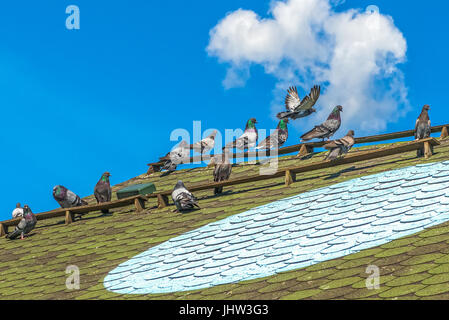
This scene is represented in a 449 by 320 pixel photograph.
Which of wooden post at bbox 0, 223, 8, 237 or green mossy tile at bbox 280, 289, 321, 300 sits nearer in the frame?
green mossy tile at bbox 280, 289, 321, 300

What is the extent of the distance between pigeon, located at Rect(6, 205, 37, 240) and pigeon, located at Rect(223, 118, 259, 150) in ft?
16.9

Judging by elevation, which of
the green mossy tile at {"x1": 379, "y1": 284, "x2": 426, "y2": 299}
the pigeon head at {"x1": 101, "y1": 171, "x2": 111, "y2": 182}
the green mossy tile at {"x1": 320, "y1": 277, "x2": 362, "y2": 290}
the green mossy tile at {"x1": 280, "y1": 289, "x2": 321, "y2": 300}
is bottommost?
the green mossy tile at {"x1": 379, "y1": 284, "x2": 426, "y2": 299}

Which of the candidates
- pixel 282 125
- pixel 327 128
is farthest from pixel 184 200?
pixel 282 125

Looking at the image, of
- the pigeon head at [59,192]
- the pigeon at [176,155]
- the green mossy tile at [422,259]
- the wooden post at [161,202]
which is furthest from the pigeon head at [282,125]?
the green mossy tile at [422,259]

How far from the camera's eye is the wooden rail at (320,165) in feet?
46.2

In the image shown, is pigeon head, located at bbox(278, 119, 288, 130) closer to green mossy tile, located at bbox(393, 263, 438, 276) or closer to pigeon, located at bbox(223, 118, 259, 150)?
pigeon, located at bbox(223, 118, 259, 150)

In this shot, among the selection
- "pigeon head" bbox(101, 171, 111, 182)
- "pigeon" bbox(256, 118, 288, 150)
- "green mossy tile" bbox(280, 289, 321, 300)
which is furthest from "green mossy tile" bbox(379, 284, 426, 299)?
"pigeon" bbox(256, 118, 288, 150)

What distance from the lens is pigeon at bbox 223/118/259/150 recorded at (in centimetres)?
1839

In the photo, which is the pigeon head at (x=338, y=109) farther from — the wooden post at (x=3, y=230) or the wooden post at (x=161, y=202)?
the wooden post at (x=3, y=230)

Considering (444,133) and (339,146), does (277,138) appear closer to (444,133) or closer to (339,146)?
(339,146)

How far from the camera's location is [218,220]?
13.6 meters

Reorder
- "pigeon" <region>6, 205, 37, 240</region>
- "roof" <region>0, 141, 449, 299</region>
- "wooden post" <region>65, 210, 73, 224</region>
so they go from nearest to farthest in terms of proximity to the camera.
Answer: "roof" <region>0, 141, 449, 299</region> < "pigeon" <region>6, 205, 37, 240</region> < "wooden post" <region>65, 210, 73, 224</region>

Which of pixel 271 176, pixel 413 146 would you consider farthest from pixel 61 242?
pixel 413 146

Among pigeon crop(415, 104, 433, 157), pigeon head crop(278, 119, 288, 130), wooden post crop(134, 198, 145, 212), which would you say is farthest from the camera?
pigeon head crop(278, 119, 288, 130)
